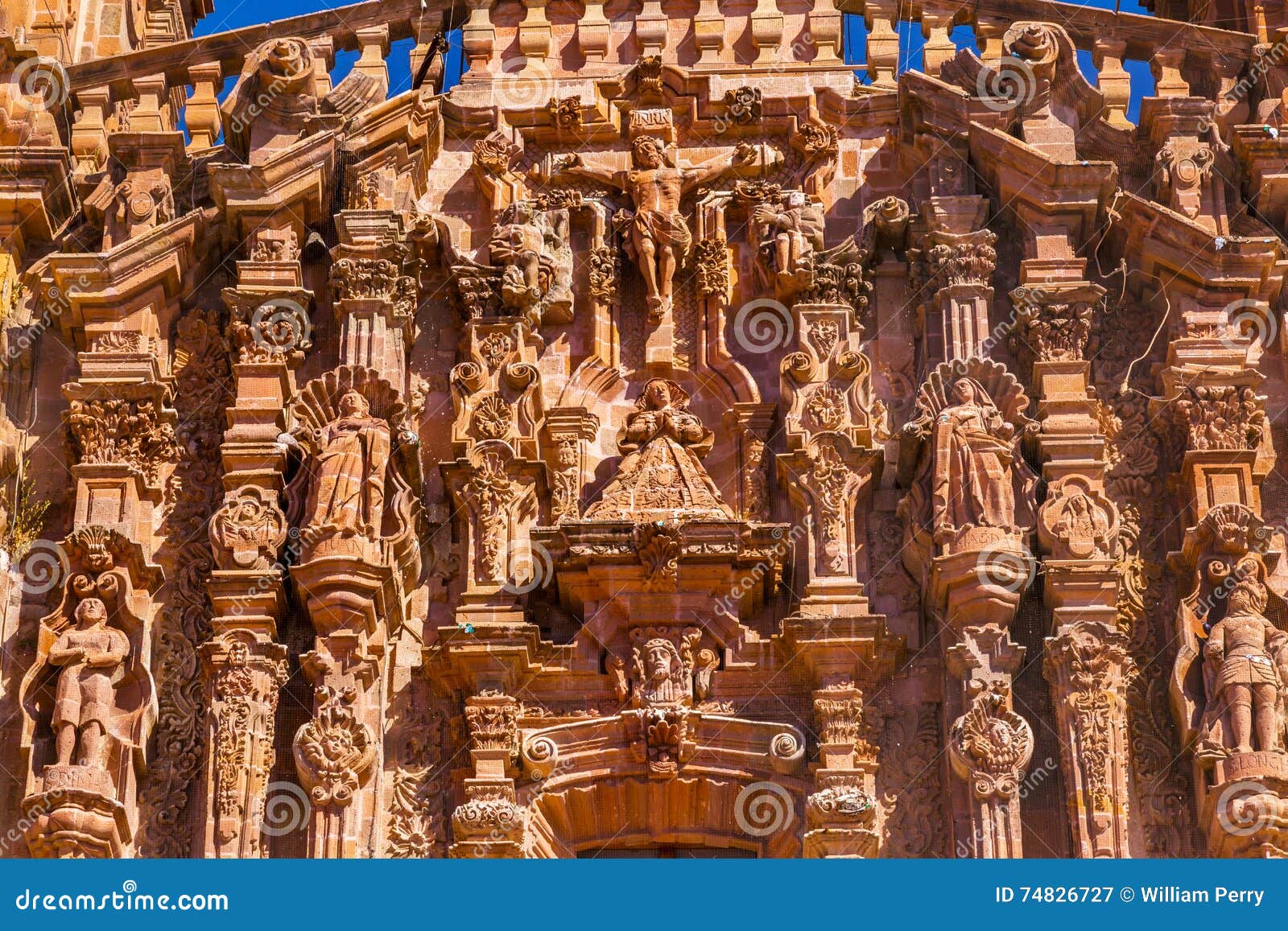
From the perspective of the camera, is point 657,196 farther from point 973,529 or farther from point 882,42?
point 973,529

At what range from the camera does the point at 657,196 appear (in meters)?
25.5

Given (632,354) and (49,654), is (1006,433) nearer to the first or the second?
(632,354)

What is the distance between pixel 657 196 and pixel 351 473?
3799mm

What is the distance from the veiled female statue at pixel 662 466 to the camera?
23828 millimetres

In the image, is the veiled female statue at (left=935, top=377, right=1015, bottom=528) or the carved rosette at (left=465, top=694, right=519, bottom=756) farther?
the veiled female statue at (left=935, top=377, right=1015, bottom=528)

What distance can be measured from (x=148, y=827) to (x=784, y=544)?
5.19 metres

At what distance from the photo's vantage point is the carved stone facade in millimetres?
22656

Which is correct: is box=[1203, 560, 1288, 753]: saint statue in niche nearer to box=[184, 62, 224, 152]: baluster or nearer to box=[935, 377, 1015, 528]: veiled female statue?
box=[935, 377, 1015, 528]: veiled female statue

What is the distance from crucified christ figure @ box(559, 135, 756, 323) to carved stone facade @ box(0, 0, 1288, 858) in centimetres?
4

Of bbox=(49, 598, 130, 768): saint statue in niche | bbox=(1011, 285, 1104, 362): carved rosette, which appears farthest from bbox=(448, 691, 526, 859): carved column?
bbox=(1011, 285, 1104, 362): carved rosette

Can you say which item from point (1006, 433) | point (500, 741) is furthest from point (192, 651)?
point (1006, 433)

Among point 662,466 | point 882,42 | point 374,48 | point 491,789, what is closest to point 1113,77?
point 882,42

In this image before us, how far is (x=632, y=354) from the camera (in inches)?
992

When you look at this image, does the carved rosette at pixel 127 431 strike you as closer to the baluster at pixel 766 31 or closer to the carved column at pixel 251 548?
the carved column at pixel 251 548
